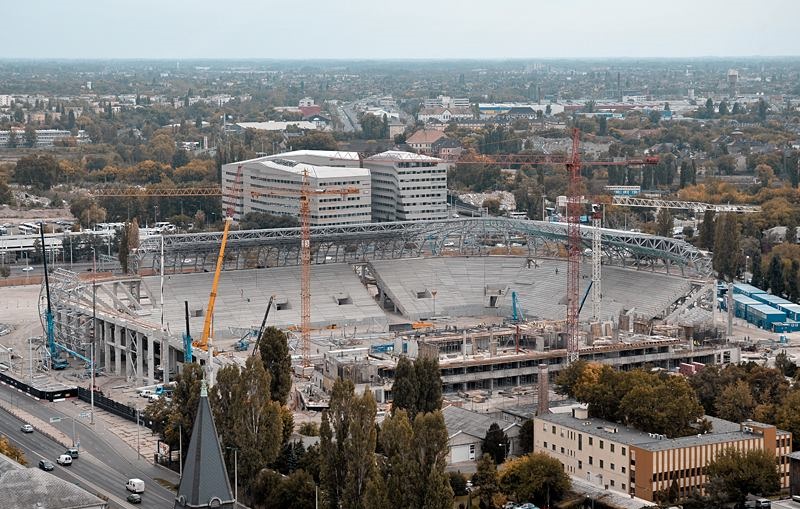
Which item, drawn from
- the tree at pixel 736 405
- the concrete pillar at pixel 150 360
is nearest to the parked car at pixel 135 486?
the concrete pillar at pixel 150 360

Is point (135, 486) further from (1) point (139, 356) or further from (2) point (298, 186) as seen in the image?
(2) point (298, 186)

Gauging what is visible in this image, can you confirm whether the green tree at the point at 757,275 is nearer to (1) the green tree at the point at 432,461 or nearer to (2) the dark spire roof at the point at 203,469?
(1) the green tree at the point at 432,461

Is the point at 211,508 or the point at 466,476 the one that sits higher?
the point at 211,508

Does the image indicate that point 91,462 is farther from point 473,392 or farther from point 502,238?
point 502,238

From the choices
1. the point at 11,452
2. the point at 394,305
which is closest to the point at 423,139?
the point at 394,305

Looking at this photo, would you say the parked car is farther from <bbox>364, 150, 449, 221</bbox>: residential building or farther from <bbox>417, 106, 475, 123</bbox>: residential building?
<bbox>417, 106, 475, 123</bbox>: residential building

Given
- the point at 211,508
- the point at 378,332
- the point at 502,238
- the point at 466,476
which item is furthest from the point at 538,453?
the point at 502,238

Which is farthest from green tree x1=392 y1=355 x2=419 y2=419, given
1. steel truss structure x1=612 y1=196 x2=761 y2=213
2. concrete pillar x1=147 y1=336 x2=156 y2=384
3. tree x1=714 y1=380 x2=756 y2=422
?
steel truss structure x1=612 y1=196 x2=761 y2=213
